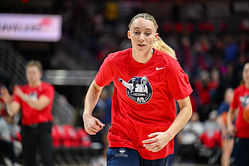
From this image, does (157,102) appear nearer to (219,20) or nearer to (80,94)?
(80,94)

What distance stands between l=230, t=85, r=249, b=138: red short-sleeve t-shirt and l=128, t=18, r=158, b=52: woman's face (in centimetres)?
289

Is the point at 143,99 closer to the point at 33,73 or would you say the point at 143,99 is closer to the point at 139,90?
the point at 139,90

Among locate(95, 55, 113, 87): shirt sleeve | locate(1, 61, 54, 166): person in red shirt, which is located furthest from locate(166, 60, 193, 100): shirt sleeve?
locate(1, 61, 54, 166): person in red shirt

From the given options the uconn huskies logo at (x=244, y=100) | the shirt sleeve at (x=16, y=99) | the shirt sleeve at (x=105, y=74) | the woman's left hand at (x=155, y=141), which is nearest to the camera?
the woman's left hand at (x=155, y=141)

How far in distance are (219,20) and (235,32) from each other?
1.14 m

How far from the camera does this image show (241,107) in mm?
6160

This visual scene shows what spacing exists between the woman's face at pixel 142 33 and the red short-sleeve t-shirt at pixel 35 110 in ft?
10.4

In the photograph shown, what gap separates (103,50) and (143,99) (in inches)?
538

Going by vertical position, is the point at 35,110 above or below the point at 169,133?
below

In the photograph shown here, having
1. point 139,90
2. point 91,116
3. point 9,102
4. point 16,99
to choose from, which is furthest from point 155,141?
point 16,99

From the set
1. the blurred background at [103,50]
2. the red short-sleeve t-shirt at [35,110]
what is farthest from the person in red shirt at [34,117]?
the blurred background at [103,50]

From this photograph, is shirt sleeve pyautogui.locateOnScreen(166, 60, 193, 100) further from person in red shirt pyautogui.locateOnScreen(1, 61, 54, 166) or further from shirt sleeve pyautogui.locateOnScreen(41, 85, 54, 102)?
shirt sleeve pyautogui.locateOnScreen(41, 85, 54, 102)

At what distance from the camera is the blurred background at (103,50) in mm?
10983

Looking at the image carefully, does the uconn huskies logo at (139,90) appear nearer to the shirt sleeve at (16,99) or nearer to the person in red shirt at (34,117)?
the person in red shirt at (34,117)
